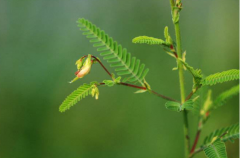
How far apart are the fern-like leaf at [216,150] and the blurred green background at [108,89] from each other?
1248 mm

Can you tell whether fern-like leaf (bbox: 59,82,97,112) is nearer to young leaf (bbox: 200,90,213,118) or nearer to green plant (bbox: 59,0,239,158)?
green plant (bbox: 59,0,239,158)

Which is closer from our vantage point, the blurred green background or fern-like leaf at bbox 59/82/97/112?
fern-like leaf at bbox 59/82/97/112

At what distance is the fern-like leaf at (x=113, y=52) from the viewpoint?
778mm

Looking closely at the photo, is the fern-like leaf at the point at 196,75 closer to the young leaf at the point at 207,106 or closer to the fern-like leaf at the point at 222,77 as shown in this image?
the fern-like leaf at the point at 222,77

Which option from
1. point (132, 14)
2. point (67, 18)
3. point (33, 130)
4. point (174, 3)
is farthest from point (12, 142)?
point (174, 3)

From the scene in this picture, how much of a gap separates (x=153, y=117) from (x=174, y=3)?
1.43m

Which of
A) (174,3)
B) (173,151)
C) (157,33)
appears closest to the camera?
(174,3)

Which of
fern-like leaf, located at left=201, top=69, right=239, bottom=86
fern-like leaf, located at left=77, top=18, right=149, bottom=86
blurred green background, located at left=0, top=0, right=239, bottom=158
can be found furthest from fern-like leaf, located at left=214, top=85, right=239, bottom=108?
blurred green background, located at left=0, top=0, right=239, bottom=158

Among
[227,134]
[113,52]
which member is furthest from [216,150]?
[113,52]

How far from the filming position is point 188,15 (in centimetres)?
222

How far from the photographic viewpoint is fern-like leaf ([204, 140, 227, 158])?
2.44 feet

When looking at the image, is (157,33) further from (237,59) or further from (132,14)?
(237,59)

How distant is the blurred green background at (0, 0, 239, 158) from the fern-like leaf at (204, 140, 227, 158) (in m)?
1.25

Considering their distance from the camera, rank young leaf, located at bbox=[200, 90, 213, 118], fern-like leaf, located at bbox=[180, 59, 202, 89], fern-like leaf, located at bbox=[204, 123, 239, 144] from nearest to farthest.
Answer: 1. fern-like leaf, located at bbox=[180, 59, 202, 89]
2. fern-like leaf, located at bbox=[204, 123, 239, 144]
3. young leaf, located at bbox=[200, 90, 213, 118]
